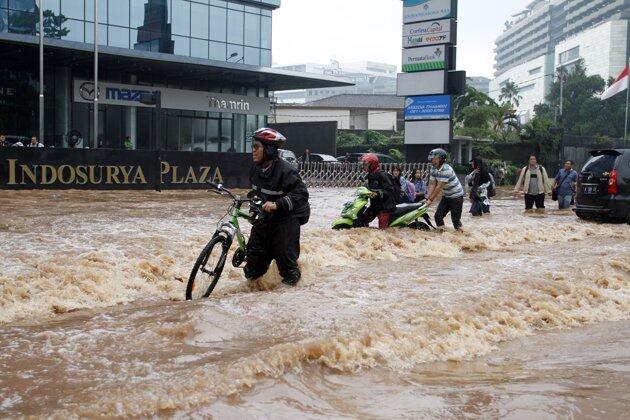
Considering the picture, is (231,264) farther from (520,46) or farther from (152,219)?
(520,46)

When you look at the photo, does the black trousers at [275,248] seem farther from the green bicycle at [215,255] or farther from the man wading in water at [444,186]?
the man wading in water at [444,186]

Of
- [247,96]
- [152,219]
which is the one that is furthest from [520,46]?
[152,219]

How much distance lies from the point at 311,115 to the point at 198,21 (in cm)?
2746

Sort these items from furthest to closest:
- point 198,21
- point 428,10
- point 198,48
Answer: point 198,21
point 198,48
point 428,10

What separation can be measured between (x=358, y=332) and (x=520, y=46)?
601 feet

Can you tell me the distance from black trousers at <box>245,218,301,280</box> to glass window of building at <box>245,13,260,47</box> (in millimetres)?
34041

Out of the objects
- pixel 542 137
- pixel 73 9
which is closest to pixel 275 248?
pixel 73 9

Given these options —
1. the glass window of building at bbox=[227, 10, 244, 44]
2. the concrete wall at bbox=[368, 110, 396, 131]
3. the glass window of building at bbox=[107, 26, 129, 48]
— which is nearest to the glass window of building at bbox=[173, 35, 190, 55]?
the glass window of building at bbox=[107, 26, 129, 48]

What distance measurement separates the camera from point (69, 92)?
1363 inches

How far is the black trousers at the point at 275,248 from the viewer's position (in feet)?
25.1

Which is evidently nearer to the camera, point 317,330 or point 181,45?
point 317,330

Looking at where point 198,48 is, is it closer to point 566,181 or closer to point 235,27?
point 235,27

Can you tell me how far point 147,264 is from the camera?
9.18 metres

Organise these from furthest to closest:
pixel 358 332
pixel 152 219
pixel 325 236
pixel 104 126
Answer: pixel 104 126 < pixel 152 219 < pixel 325 236 < pixel 358 332
